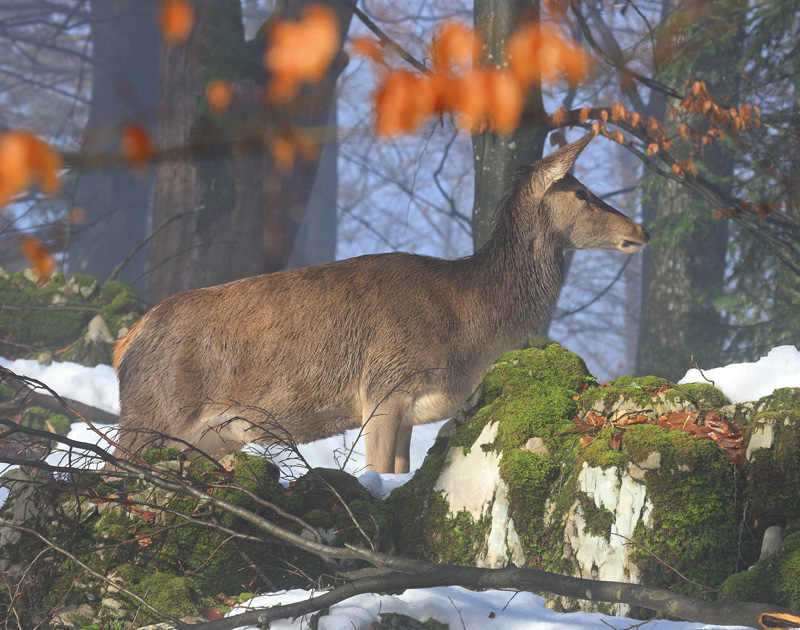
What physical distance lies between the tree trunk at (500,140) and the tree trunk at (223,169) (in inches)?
153

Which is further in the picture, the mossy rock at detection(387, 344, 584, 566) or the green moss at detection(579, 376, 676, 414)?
the green moss at detection(579, 376, 676, 414)

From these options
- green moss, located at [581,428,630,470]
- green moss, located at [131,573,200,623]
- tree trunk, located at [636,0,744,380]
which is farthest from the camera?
tree trunk, located at [636,0,744,380]

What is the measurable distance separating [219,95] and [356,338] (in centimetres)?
620

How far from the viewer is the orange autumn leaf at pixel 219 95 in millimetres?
10891

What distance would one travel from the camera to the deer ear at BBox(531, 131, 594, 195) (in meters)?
5.95

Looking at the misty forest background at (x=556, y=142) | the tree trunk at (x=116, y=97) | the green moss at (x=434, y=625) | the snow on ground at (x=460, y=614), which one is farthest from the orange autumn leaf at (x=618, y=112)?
the tree trunk at (x=116, y=97)

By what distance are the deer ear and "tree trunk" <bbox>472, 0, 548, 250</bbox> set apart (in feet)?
4.98

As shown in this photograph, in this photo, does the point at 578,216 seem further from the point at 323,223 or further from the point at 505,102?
the point at 323,223

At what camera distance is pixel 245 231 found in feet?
36.0

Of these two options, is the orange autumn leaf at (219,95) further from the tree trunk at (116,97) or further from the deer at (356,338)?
the tree trunk at (116,97)

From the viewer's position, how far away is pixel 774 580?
3564 millimetres

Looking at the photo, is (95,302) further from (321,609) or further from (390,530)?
(321,609)

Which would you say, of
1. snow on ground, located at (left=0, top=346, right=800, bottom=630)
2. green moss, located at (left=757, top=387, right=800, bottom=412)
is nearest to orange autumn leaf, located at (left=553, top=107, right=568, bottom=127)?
snow on ground, located at (left=0, top=346, right=800, bottom=630)

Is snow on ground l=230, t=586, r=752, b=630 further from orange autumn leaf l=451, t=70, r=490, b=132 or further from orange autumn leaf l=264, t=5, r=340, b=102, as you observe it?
orange autumn leaf l=264, t=5, r=340, b=102
